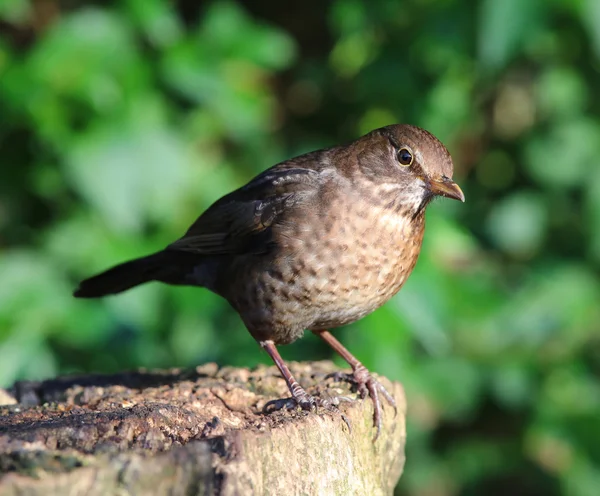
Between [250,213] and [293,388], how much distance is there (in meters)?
0.88

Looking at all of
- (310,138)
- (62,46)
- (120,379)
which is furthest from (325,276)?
(310,138)

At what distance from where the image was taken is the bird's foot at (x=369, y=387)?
3.47m

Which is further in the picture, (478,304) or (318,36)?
(318,36)

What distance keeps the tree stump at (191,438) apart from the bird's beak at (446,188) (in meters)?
0.81

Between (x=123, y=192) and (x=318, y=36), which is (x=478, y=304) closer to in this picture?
(x=123, y=192)

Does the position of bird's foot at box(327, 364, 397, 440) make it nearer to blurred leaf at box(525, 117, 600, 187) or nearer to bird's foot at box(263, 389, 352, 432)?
bird's foot at box(263, 389, 352, 432)

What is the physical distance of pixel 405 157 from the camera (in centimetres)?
399

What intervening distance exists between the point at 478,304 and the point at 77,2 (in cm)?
319

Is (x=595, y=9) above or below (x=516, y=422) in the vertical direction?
above

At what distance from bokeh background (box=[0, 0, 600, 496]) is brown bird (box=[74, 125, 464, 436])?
77cm

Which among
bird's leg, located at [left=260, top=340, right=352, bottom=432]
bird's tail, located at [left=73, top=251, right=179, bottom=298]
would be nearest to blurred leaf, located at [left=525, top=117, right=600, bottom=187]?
bird's tail, located at [left=73, top=251, right=179, bottom=298]

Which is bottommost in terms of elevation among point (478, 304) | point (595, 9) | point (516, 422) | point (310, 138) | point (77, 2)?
point (516, 422)

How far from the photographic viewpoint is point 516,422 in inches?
242

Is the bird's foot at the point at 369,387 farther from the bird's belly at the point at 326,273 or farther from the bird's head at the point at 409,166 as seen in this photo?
the bird's head at the point at 409,166
